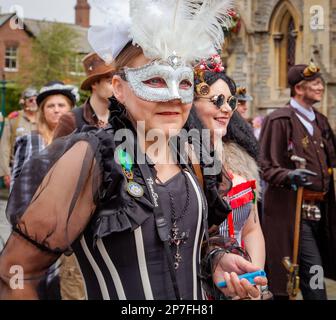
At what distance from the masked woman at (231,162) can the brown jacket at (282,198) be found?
2115mm

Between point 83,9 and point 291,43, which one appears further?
point 291,43

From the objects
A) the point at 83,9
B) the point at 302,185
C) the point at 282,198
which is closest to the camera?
the point at 302,185

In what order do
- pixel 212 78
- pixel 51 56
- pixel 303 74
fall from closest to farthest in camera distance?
pixel 212 78 → pixel 303 74 → pixel 51 56

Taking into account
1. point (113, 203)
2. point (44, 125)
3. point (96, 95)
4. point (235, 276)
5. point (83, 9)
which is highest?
point (83, 9)

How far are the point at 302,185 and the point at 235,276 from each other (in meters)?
3.55

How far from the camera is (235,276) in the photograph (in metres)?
2.24

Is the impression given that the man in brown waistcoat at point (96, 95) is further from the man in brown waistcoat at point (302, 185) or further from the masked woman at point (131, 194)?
the masked woman at point (131, 194)

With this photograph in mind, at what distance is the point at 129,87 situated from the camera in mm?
2289

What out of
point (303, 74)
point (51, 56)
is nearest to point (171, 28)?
point (303, 74)

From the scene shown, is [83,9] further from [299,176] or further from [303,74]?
[299,176]

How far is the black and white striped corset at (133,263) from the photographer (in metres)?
2.14

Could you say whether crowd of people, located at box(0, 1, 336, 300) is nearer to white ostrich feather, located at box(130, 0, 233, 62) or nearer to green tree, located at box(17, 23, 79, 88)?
white ostrich feather, located at box(130, 0, 233, 62)

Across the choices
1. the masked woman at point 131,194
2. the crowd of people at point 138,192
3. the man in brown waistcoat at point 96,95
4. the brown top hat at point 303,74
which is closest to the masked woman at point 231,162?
the crowd of people at point 138,192
